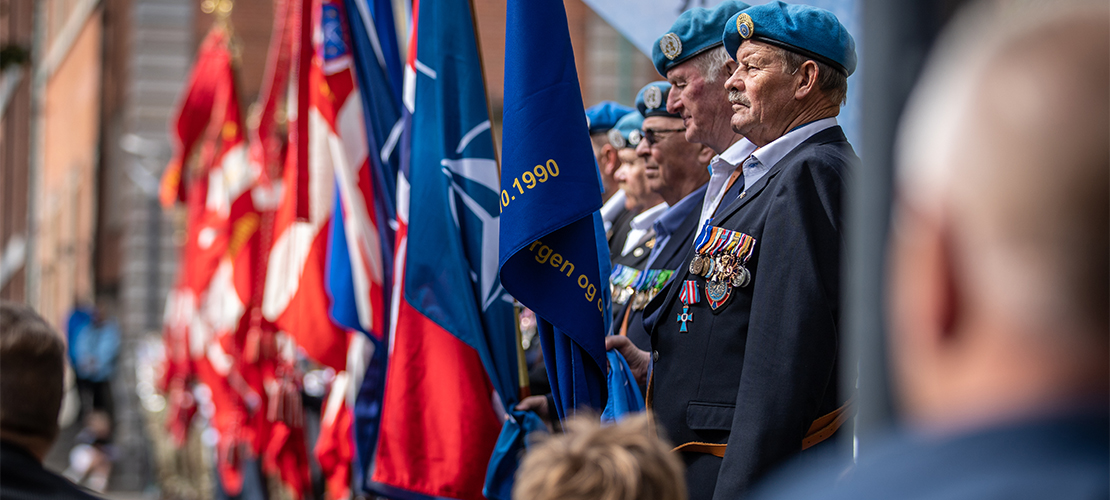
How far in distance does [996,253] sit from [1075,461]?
5.7 inches

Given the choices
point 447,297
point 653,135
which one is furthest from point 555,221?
point 653,135

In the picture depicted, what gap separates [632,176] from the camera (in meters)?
4.77

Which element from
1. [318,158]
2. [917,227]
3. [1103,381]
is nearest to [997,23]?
[917,227]

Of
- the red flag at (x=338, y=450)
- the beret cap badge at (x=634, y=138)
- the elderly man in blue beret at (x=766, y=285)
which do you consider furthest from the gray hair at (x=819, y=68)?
the red flag at (x=338, y=450)

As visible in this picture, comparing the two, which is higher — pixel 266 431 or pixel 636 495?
pixel 636 495

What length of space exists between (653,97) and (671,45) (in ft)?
2.28

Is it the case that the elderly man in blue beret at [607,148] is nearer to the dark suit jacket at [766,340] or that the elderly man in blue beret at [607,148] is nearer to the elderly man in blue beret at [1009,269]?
the dark suit jacket at [766,340]

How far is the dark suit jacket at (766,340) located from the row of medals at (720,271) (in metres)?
0.02

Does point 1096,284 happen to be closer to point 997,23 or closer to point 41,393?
point 997,23

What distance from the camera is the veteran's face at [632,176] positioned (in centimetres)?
470

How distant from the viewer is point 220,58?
11336mm

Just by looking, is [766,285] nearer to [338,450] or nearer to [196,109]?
[338,450]

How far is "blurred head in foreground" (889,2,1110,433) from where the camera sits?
808mm

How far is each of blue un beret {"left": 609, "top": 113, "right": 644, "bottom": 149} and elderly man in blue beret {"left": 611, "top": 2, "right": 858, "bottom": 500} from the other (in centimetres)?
152
